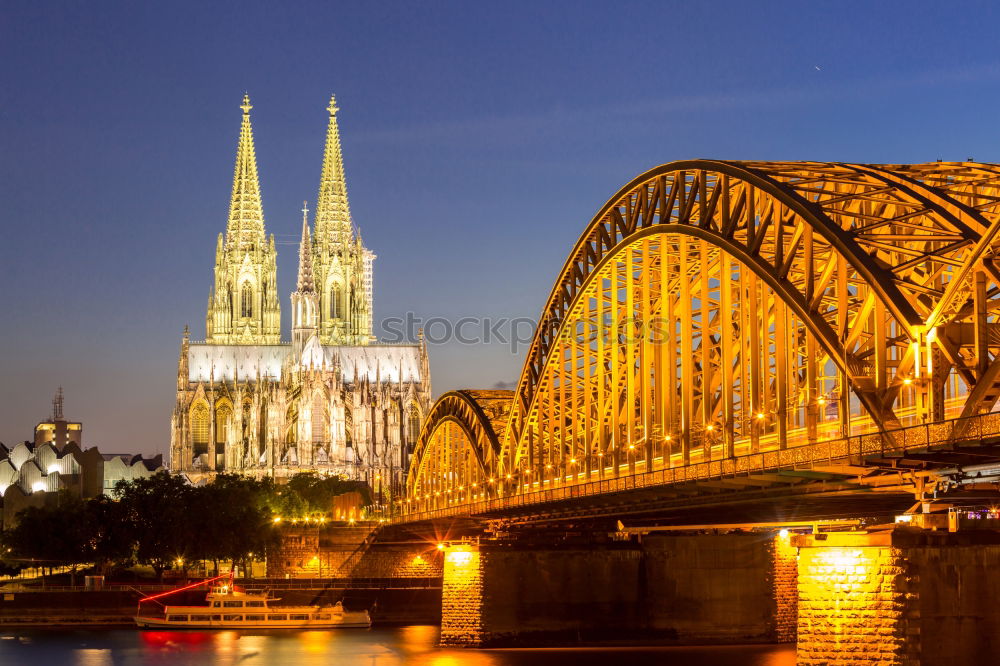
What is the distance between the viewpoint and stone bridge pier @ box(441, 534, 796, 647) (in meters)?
77.4

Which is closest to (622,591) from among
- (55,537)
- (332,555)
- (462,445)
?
(462,445)

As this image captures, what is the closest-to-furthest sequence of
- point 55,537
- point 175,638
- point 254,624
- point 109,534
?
point 175,638 < point 254,624 < point 109,534 < point 55,537

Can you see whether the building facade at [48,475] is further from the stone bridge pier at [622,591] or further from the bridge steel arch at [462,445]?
the stone bridge pier at [622,591]

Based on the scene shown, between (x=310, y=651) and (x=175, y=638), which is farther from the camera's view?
(x=175, y=638)

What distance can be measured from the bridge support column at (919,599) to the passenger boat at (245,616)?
71085 millimetres

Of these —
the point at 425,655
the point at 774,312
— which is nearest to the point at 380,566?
the point at 425,655

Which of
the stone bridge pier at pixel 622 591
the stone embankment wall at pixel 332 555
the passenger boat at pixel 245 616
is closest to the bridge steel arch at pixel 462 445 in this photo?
the stone embankment wall at pixel 332 555

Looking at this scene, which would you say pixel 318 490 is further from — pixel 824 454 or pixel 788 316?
pixel 824 454

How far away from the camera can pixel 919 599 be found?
37.7 m

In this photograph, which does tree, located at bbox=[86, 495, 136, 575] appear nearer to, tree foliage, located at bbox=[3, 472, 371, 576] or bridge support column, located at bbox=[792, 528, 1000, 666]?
tree foliage, located at bbox=[3, 472, 371, 576]

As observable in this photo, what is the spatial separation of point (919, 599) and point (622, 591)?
4244 cm

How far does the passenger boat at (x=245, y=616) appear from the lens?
4193 inches

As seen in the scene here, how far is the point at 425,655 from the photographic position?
80.0 m

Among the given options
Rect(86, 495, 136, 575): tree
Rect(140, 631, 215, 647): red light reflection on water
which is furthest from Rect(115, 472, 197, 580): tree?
Rect(140, 631, 215, 647): red light reflection on water
